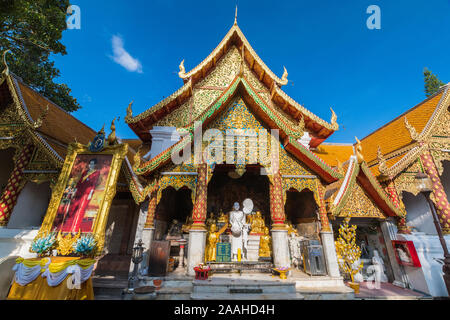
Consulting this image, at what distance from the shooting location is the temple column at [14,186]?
19.4ft

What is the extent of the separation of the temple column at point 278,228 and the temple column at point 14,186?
323 inches

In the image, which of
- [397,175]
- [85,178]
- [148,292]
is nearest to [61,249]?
[85,178]

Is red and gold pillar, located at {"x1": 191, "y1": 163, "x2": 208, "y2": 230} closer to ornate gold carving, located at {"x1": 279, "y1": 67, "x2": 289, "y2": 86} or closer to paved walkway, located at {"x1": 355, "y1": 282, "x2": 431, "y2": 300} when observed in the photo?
paved walkway, located at {"x1": 355, "y1": 282, "x2": 431, "y2": 300}

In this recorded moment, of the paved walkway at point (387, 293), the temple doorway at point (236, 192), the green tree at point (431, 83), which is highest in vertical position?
the green tree at point (431, 83)

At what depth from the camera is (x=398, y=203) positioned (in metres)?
6.38

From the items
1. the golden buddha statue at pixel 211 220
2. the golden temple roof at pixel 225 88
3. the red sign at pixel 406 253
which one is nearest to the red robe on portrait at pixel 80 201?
the golden temple roof at pixel 225 88

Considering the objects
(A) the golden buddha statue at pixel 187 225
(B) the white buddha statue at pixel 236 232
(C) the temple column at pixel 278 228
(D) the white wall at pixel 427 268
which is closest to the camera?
(C) the temple column at pixel 278 228

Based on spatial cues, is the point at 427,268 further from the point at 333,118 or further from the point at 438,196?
the point at 333,118

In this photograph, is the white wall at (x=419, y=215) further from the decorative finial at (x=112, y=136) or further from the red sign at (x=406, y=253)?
the decorative finial at (x=112, y=136)

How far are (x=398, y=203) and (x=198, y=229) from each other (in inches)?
264

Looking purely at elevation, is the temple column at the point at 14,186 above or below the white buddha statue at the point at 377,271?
above

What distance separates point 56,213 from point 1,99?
5.80m

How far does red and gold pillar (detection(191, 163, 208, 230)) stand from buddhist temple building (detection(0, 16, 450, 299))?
29 mm

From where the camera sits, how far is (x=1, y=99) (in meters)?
7.11
